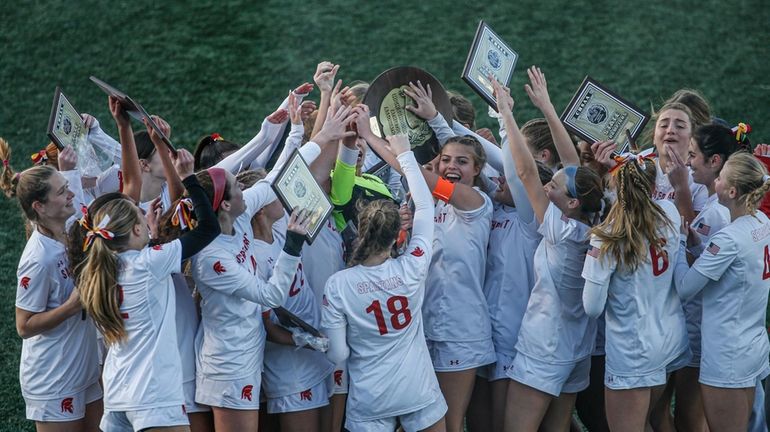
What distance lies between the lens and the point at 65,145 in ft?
16.4

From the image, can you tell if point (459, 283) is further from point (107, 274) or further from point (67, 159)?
point (67, 159)

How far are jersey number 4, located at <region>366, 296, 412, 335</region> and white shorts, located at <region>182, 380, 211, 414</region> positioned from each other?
0.84m

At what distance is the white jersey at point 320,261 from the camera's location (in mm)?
4812

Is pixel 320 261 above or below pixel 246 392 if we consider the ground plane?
above

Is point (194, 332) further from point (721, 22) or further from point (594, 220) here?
point (721, 22)

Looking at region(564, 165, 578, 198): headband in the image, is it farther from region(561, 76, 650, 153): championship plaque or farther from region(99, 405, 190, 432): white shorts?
region(99, 405, 190, 432): white shorts

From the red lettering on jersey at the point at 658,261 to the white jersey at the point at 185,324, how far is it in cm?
198

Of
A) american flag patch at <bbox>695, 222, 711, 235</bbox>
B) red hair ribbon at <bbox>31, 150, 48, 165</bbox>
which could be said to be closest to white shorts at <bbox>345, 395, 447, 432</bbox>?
american flag patch at <bbox>695, 222, 711, 235</bbox>

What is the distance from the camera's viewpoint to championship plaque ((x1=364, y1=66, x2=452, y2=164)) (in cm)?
480

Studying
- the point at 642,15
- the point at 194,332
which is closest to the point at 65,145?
the point at 194,332

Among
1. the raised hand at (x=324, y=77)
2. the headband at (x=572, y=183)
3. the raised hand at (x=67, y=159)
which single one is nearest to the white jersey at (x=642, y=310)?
the headband at (x=572, y=183)

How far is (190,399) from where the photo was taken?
4.54 m

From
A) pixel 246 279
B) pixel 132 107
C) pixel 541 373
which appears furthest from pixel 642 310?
pixel 132 107

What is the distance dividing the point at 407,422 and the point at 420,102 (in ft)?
4.72
